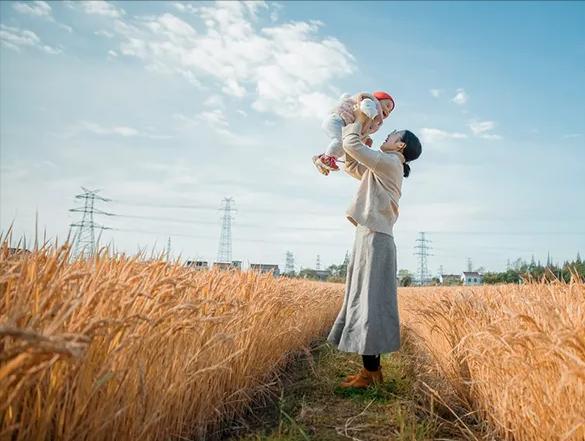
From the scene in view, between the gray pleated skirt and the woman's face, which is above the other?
the woman's face

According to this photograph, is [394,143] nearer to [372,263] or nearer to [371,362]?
[372,263]

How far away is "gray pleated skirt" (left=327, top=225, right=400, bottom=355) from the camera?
3717 millimetres

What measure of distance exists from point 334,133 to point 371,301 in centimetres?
153

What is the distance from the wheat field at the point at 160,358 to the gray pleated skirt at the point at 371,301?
65cm

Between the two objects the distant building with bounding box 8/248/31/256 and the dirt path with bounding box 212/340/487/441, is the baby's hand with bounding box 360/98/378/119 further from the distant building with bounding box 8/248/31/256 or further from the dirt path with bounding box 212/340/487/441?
the distant building with bounding box 8/248/31/256

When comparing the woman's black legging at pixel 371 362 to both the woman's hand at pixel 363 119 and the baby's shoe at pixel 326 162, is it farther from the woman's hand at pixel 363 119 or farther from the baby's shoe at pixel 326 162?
the woman's hand at pixel 363 119

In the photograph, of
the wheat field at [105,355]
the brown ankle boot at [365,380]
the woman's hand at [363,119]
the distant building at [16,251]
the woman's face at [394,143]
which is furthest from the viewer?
the woman's face at [394,143]

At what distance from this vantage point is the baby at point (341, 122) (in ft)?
13.4

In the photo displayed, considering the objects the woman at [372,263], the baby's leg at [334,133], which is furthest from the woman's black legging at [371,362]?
the baby's leg at [334,133]

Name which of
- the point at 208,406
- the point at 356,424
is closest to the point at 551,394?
the point at 356,424

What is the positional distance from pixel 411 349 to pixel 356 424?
4084mm

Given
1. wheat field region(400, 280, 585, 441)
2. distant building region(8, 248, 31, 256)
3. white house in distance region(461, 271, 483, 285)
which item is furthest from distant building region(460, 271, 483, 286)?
distant building region(8, 248, 31, 256)

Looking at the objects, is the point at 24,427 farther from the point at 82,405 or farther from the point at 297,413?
the point at 297,413

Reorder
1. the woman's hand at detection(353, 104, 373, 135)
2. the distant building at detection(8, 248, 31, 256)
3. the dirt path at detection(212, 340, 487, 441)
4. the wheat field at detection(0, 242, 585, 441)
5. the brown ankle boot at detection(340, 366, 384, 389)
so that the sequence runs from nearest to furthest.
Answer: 1. the wheat field at detection(0, 242, 585, 441)
2. the distant building at detection(8, 248, 31, 256)
3. the dirt path at detection(212, 340, 487, 441)
4. the brown ankle boot at detection(340, 366, 384, 389)
5. the woman's hand at detection(353, 104, 373, 135)
